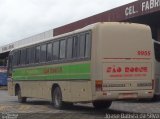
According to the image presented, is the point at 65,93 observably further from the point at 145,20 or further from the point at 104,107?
the point at 145,20

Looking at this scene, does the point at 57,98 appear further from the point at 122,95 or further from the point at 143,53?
the point at 143,53

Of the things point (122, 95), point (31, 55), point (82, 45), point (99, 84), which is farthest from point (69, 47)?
point (31, 55)

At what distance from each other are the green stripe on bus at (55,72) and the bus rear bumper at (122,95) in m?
0.77

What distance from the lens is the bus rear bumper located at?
17688 millimetres

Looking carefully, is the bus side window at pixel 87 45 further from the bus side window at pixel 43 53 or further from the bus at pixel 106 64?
the bus side window at pixel 43 53

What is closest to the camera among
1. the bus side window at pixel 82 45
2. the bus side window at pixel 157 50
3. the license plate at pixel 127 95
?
the license plate at pixel 127 95

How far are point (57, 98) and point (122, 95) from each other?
3937mm

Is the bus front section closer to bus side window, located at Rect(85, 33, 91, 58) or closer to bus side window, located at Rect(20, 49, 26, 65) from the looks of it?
bus side window, located at Rect(85, 33, 91, 58)

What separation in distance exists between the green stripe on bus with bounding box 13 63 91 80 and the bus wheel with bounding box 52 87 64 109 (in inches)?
19.2

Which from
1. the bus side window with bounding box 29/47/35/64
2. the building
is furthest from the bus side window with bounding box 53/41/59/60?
the building

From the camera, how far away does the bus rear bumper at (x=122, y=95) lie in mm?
17688

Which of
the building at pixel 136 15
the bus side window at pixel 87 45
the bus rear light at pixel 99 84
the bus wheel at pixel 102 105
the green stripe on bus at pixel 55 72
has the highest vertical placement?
the building at pixel 136 15

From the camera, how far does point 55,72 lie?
21.3 m

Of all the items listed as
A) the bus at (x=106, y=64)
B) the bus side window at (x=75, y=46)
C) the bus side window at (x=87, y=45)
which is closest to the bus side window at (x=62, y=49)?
the bus at (x=106, y=64)
